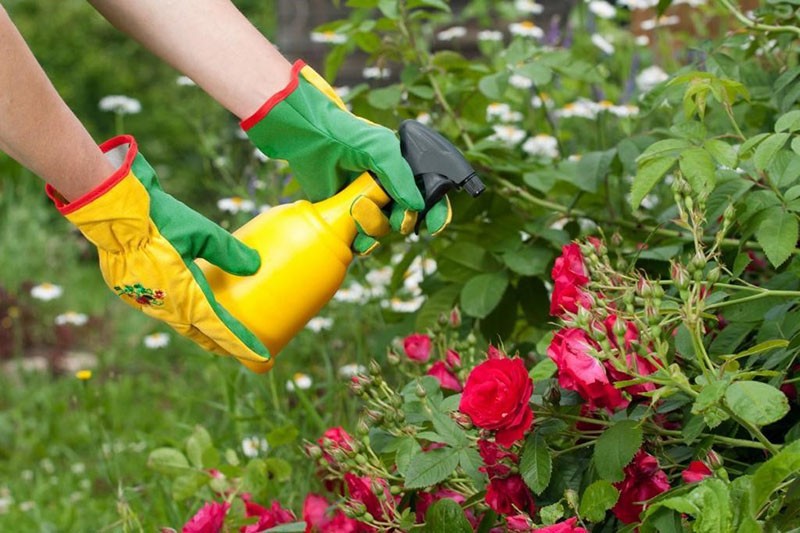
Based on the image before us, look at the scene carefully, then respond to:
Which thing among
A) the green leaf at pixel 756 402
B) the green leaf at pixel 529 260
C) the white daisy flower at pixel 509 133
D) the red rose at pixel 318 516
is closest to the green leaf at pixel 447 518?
the red rose at pixel 318 516

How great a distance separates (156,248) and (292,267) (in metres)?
0.21

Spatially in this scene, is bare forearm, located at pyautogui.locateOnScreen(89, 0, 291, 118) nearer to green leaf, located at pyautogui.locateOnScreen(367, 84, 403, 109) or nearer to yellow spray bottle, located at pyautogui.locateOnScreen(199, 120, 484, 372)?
yellow spray bottle, located at pyautogui.locateOnScreen(199, 120, 484, 372)

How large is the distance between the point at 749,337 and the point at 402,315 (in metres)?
0.91

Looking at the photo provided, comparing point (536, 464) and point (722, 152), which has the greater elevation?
point (722, 152)

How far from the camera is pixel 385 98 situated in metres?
2.02

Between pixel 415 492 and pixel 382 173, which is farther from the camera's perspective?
pixel 382 173

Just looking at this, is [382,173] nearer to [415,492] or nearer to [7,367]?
[415,492]

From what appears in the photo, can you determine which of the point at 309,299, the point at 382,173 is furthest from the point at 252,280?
the point at 382,173

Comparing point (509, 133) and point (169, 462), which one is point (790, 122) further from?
point (509, 133)

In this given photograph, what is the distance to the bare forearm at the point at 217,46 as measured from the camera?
1539 mm

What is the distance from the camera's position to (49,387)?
322cm

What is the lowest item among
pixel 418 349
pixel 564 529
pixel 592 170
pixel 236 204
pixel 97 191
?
pixel 236 204

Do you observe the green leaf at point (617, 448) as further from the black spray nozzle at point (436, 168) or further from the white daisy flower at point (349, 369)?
the white daisy flower at point (349, 369)

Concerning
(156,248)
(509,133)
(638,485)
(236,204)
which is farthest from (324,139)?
(509,133)
